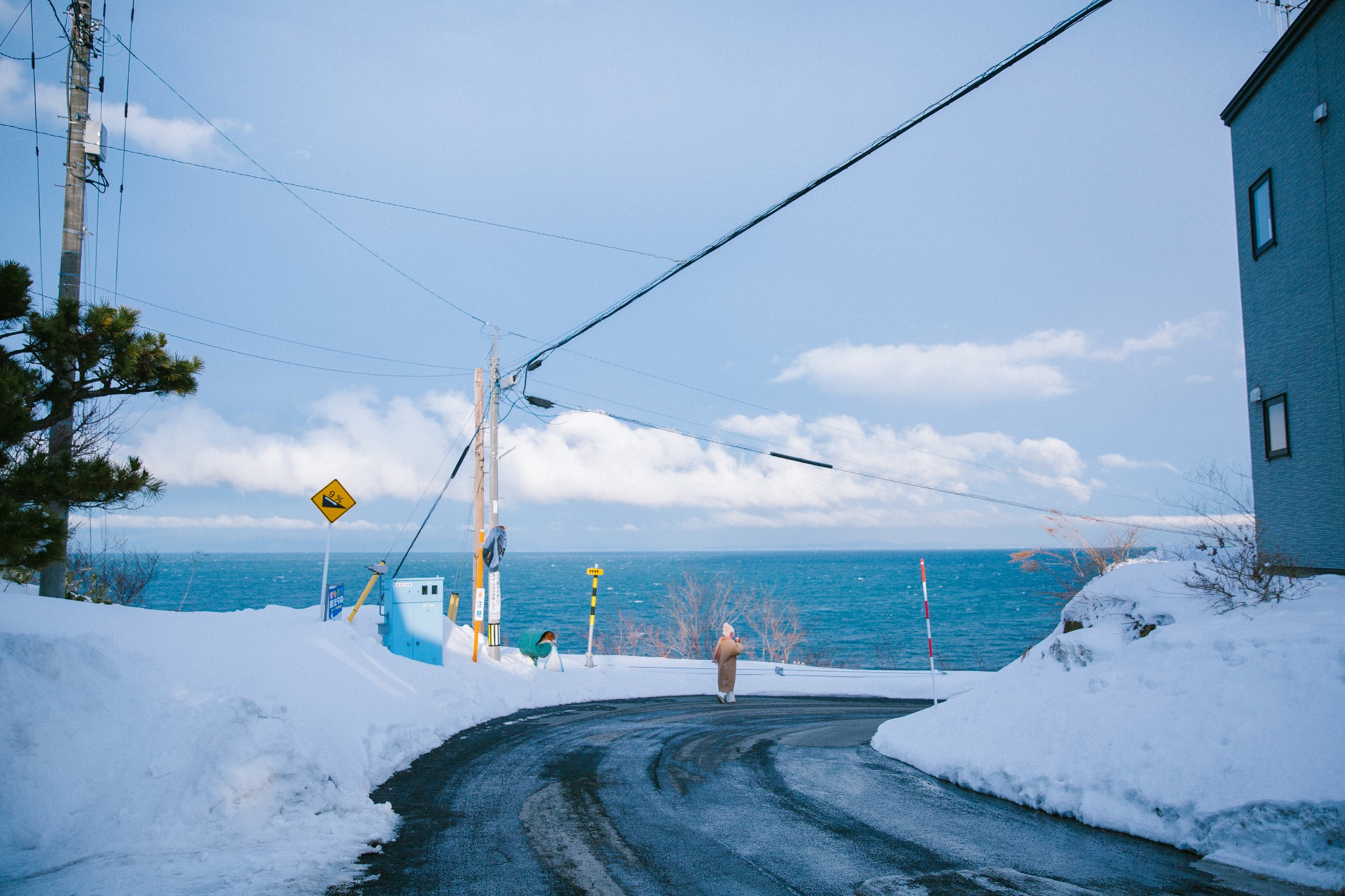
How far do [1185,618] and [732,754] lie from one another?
534cm

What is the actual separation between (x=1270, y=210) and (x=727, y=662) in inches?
489

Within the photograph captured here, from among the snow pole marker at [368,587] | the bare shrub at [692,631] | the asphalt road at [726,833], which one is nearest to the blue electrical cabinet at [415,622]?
the snow pole marker at [368,587]

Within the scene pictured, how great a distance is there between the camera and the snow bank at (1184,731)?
5.25 meters

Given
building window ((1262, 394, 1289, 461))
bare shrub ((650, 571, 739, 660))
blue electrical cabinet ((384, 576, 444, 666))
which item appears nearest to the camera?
building window ((1262, 394, 1289, 461))

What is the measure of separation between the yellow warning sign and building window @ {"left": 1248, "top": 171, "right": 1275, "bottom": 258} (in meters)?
15.9

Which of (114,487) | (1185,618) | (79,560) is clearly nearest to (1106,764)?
(1185,618)

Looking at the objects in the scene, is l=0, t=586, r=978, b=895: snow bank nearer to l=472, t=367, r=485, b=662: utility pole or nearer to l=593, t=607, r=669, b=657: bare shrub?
l=472, t=367, r=485, b=662: utility pole

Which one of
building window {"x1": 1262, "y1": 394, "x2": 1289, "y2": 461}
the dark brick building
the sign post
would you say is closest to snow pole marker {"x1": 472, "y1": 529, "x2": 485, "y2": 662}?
the sign post

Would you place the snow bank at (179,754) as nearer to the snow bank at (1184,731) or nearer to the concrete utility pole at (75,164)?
the concrete utility pole at (75,164)

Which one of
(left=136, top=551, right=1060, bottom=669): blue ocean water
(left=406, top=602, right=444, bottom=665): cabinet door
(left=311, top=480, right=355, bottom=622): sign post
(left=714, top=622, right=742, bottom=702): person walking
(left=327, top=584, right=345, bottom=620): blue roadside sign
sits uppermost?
(left=311, top=480, right=355, bottom=622): sign post

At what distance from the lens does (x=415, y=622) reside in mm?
15742

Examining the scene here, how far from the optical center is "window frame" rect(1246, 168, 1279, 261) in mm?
12328

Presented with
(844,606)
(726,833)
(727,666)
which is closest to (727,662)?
(727,666)

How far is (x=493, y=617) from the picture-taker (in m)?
17.4
